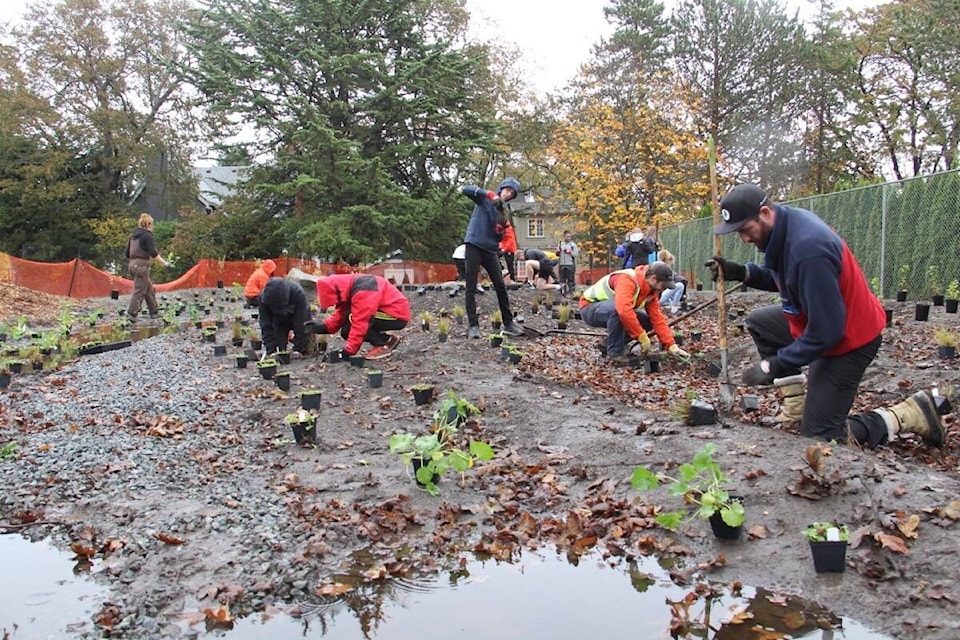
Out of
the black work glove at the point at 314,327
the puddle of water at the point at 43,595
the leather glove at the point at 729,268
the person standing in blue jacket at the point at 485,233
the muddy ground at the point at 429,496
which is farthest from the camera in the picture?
the person standing in blue jacket at the point at 485,233

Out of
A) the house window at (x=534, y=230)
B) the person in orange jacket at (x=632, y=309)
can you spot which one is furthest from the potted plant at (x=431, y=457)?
the house window at (x=534, y=230)

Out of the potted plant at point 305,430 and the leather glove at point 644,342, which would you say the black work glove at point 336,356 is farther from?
the leather glove at point 644,342

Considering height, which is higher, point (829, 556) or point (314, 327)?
point (314, 327)

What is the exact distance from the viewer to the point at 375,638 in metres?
2.55

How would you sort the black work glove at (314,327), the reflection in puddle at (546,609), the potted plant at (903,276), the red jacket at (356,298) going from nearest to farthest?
the reflection in puddle at (546,609), the red jacket at (356,298), the black work glove at (314,327), the potted plant at (903,276)

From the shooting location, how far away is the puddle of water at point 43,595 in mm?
2641

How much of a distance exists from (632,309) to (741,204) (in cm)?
327

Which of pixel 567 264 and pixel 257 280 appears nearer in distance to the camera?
pixel 257 280

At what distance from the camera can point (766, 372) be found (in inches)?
161

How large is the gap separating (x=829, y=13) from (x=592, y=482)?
111 feet

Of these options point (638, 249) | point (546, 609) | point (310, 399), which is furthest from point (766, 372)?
point (638, 249)

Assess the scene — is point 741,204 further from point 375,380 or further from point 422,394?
point 375,380

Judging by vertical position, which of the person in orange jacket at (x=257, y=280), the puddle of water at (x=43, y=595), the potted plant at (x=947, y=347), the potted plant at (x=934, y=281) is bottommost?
the puddle of water at (x=43, y=595)

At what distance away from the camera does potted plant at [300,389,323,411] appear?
552 centimetres
